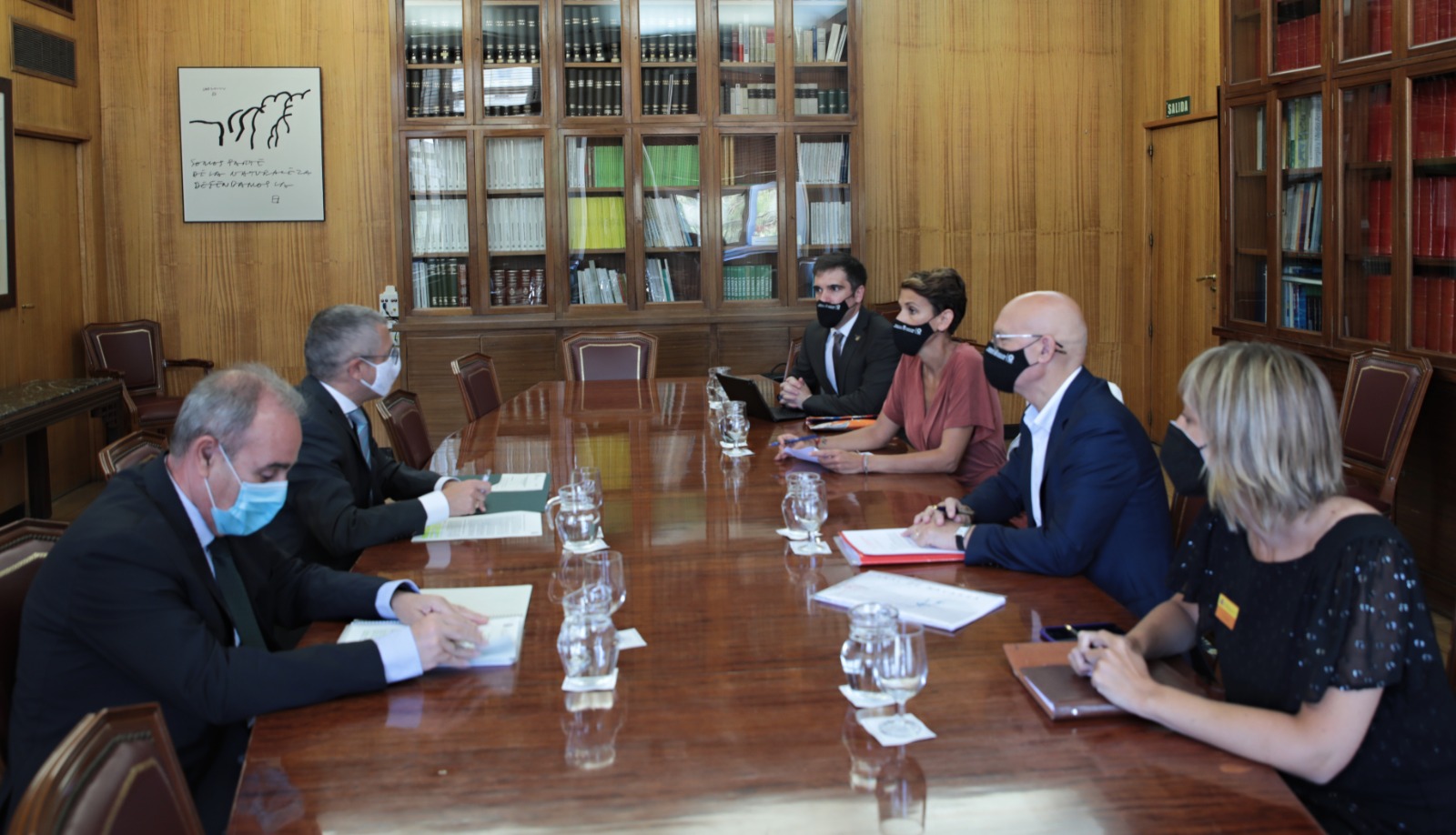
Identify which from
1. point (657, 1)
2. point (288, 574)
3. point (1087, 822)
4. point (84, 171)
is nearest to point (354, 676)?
point (288, 574)

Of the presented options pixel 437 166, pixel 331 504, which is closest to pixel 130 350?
pixel 437 166

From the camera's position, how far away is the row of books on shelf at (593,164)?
294 inches

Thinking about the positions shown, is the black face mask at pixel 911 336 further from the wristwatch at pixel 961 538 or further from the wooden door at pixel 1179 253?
the wooden door at pixel 1179 253

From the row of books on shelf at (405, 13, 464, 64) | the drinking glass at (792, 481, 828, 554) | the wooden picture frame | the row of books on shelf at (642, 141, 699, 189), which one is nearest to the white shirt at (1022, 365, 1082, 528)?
the drinking glass at (792, 481, 828, 554)

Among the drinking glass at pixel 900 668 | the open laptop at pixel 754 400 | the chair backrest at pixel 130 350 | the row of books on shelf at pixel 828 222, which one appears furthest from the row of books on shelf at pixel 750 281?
the drinking glass at pixel 900 668

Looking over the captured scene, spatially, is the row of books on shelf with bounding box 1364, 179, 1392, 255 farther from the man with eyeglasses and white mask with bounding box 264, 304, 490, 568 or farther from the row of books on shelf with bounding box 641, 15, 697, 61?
the row of books on shelf with bounding box 641, 15, 697, 61

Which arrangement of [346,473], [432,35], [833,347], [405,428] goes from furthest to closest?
[432,35], [833,347], [405,428], [346,473]

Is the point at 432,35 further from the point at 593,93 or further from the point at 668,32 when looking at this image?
the point at 668,32

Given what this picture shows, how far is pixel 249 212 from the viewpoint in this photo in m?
7.80

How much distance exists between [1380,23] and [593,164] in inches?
167

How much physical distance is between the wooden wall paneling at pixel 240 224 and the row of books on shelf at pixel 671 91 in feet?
5.51

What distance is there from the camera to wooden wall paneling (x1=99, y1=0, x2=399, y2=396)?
7645 millimetres

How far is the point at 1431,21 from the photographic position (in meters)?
4.56

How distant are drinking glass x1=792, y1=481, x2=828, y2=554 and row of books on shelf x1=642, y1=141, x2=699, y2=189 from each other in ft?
16.8
